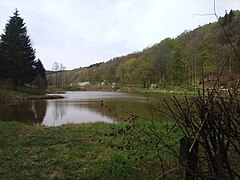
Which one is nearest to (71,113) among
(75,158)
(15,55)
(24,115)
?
(24,115)

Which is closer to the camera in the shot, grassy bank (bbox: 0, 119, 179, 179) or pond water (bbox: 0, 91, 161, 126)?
grassy bank (bbox: 0, 119, 179, 179)

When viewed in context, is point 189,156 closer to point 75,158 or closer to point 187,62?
point 75,158

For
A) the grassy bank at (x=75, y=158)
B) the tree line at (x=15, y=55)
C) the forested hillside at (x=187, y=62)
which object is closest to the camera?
the forested hillside at (x=187, y=62)

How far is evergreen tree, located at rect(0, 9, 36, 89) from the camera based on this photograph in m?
35.4

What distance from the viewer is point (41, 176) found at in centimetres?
466

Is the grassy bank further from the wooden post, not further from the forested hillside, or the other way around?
the wooden post

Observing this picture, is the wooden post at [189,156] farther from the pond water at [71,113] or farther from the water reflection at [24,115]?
the water reflection at [24,115]

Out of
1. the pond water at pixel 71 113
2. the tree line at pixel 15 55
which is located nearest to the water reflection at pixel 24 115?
the pond water at pixel 71 113

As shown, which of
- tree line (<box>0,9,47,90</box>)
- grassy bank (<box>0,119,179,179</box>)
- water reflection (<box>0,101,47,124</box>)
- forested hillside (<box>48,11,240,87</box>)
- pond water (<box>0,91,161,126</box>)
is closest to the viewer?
forested hillside (<box>48,11,240,87</box>)

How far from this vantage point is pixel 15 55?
119 feet

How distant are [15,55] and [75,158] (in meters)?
33.6

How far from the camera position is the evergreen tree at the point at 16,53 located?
116 ft

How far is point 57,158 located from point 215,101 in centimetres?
437

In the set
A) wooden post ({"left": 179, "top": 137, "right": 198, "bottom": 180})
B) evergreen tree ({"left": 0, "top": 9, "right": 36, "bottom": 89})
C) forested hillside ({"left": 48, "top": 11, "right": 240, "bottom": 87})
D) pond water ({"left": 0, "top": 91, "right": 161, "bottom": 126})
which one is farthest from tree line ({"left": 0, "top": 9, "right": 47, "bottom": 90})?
wooden post ({"left": 179, "top": 137, "right": 198, "bottom": 180})
